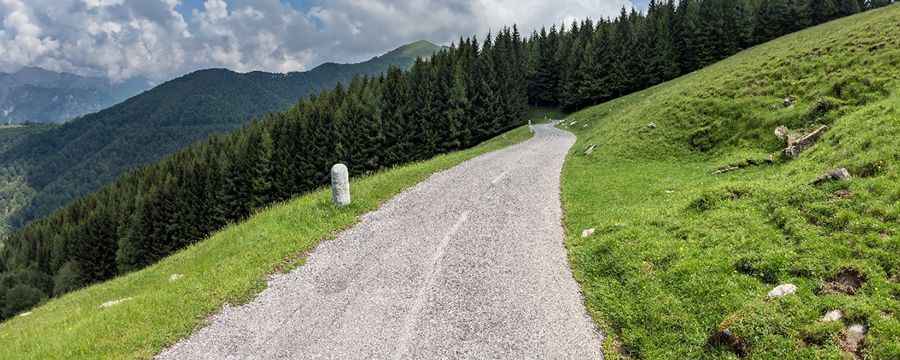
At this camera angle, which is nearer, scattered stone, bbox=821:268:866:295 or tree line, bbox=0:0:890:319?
scattered stone, bbox=821:268:866:295

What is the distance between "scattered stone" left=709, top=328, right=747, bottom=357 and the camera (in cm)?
759

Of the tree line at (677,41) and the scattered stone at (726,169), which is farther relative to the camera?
the tree line at (677,41)

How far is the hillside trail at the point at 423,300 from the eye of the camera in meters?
8.80

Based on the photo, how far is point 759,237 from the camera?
1076 centimetres

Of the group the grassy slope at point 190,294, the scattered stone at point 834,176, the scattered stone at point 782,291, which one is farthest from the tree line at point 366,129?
the scattered stone at point 782,291

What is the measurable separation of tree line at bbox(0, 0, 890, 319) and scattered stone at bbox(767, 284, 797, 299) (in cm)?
6195

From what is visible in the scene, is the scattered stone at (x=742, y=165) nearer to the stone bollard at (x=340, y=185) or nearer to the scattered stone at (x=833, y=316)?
the scattered stone at (x=833, y=316)

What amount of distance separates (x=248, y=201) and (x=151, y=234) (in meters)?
19.7

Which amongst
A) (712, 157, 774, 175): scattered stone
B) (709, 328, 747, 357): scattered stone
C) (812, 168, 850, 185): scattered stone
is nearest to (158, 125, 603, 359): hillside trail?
(709, 328, 747, 357): scattered stone

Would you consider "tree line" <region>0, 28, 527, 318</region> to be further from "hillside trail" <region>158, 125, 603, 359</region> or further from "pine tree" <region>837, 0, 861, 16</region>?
"pine tree" <region>837, 0, 861, 16</region>

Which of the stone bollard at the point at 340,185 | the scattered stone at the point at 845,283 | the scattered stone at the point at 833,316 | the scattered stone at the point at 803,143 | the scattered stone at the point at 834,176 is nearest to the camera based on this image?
the scattered stone at the point at 833,316

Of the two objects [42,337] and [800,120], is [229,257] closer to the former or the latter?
[42,337]

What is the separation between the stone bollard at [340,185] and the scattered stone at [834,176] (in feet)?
52.7

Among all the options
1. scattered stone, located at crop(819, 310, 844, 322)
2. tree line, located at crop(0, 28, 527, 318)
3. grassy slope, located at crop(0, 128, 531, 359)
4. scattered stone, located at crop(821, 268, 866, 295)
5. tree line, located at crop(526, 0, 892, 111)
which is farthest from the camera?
tree line, located at crop(526, 0, 892, 111)
